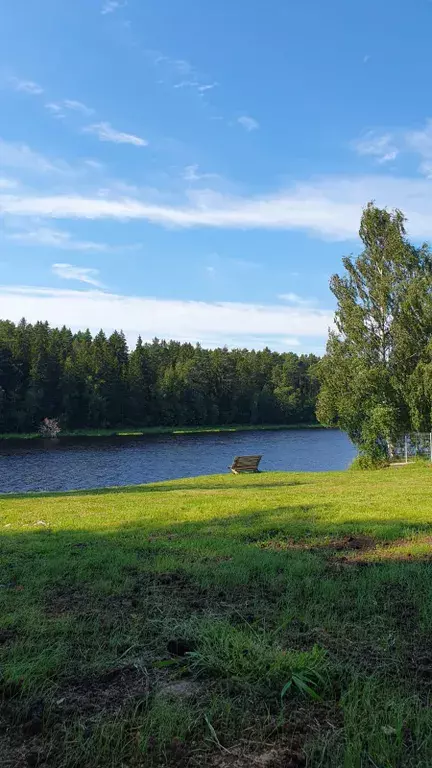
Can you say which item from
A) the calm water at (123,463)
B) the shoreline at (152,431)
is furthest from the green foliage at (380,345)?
the shoreline at (152,431)

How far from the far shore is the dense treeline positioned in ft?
11.4

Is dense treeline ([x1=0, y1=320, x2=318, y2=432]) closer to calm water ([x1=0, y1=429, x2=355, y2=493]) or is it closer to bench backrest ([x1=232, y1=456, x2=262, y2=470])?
calm water ([x1=0, y1=429, x2=355, y2=493])

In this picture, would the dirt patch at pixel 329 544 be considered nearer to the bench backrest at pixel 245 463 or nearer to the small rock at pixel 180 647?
the small rock at pixel 180 647

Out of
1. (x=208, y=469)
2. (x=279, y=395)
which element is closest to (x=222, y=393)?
(x=279, y=395)

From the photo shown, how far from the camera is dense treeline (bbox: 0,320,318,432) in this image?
285 feet

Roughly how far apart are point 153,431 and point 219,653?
86.5 meters

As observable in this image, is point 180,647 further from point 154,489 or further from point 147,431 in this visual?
point 147,431

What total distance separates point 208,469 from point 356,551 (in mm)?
31483

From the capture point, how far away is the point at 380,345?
93.7 ft

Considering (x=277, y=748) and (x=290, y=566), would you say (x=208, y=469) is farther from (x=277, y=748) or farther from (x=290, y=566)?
(x=277, y=748)

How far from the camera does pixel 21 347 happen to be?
3568 inches

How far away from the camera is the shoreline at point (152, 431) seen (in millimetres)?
77000

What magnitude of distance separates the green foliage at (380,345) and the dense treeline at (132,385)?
64335 mm

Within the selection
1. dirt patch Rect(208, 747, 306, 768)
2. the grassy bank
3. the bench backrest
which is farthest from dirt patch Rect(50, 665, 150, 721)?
the grassy bank
